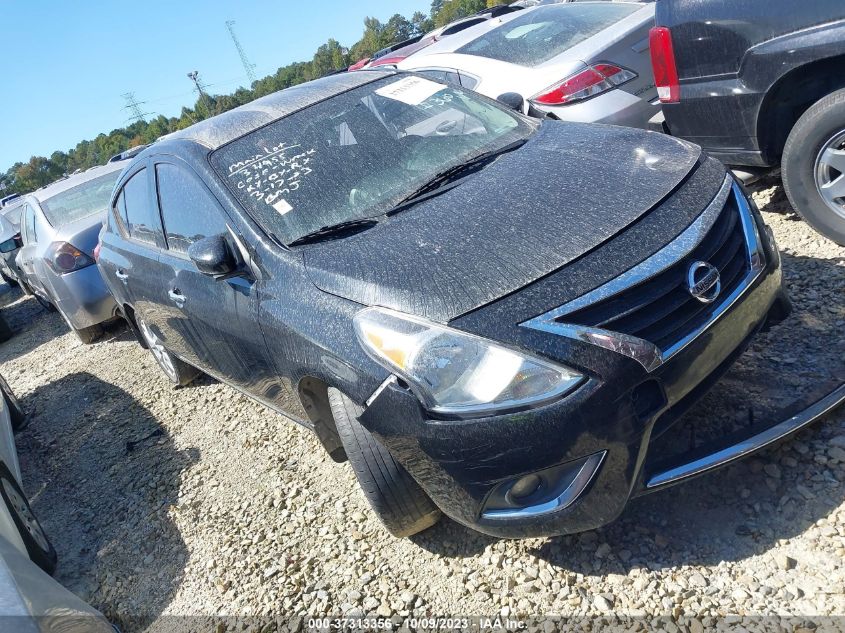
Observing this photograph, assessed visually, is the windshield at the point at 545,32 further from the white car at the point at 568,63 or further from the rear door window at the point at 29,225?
the rear door window at the point at 29,225

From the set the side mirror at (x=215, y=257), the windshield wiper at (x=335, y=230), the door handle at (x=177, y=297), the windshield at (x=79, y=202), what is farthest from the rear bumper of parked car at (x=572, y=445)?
the windshield at (x=79, y=202)

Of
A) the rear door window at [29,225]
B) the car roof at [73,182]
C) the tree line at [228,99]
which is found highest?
the tree line at [228,99]

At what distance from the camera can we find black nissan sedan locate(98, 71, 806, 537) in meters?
1.97

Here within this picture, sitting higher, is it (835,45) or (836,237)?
Result: (835,45)

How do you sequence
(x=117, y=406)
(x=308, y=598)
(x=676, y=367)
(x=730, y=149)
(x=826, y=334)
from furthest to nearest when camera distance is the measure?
(x=117, y=406), (x=730, y=149), (x=826, y=334), (x=308, y=598), (x=676, y=367)

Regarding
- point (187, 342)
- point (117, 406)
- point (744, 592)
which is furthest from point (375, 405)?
point (117, 406)

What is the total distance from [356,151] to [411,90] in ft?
2.32

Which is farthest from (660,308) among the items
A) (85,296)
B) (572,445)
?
(85,296)

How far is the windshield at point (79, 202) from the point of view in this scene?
6781mm

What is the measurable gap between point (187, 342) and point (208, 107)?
240 ft

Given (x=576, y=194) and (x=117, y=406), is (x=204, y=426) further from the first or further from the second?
(x=576, y=194)

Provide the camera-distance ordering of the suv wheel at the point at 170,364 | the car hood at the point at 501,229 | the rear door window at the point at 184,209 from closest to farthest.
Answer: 1. the car hood at the point at 501,229
2. the rear door window at the point at 184,209
3. the suv wheel at the point at 170,364

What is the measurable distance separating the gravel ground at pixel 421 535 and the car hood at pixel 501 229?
1038mm

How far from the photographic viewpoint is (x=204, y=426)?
4.46 m
